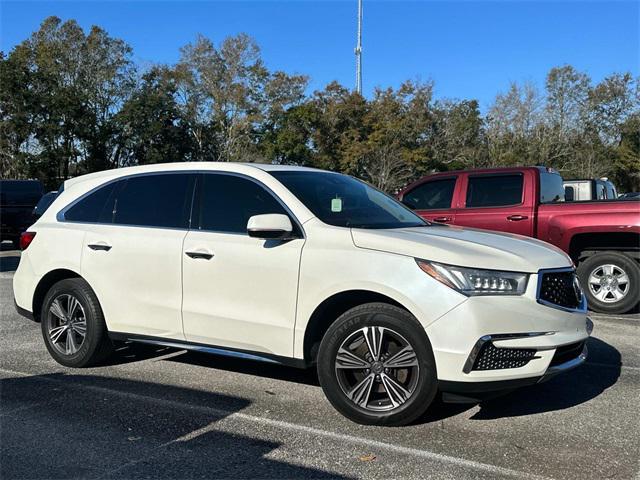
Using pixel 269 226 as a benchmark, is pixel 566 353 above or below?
below

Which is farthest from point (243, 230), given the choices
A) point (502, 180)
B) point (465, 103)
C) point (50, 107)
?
point (465, 103)

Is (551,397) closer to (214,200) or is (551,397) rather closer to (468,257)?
(468,257)

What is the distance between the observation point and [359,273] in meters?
4.02

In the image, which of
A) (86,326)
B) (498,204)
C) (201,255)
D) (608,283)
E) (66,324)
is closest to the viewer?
(201,255)

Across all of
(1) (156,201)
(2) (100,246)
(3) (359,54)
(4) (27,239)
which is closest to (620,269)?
(1) (156,201)

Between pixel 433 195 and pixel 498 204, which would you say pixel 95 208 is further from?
pixel 498 204

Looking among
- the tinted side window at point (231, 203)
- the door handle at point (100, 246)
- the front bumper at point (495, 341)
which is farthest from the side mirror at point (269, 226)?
the door handle at point (100, 246)

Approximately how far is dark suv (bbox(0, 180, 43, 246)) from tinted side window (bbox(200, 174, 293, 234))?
13.3 metres

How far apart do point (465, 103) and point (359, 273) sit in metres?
51.3

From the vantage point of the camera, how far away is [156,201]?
5.20 m

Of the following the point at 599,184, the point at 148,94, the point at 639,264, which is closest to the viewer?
the point at 639,264

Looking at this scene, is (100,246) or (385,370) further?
(100,246)

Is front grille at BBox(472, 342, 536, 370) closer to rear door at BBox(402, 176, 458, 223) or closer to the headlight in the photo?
the headlight

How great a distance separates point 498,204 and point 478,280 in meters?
5.36
